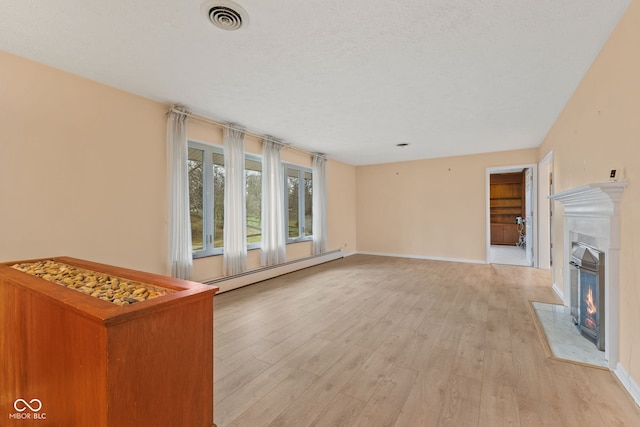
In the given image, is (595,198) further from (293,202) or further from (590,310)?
(293,202)

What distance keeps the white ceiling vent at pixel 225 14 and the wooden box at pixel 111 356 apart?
1.75 m

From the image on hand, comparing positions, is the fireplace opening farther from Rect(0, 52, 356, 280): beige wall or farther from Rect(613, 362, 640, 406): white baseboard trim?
Rect(0, 52, 356, 280): beige wall

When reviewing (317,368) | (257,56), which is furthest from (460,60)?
(317,368)

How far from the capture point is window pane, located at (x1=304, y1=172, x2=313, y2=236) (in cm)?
613

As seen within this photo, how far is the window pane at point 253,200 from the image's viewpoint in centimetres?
471

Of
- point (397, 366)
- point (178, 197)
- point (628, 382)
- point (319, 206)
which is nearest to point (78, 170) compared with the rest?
point (178, 197)

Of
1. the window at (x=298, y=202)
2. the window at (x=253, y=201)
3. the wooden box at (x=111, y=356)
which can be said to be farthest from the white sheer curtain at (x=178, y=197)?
the window at (x=298, y=202)

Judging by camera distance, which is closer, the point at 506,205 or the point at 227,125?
the point at 227,125

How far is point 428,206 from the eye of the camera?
678 centimetres

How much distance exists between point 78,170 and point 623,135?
15.5 ft

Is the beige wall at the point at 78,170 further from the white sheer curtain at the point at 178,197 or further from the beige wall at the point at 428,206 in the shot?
the beige wall at the point at 428,206

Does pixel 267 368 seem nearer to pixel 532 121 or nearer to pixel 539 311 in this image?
pixel 539 311

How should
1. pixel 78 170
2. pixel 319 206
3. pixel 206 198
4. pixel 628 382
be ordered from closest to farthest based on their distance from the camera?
pixel 628 382, pixel 78 170, pixel 206 198, pixel 319 206

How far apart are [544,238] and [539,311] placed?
301cm
